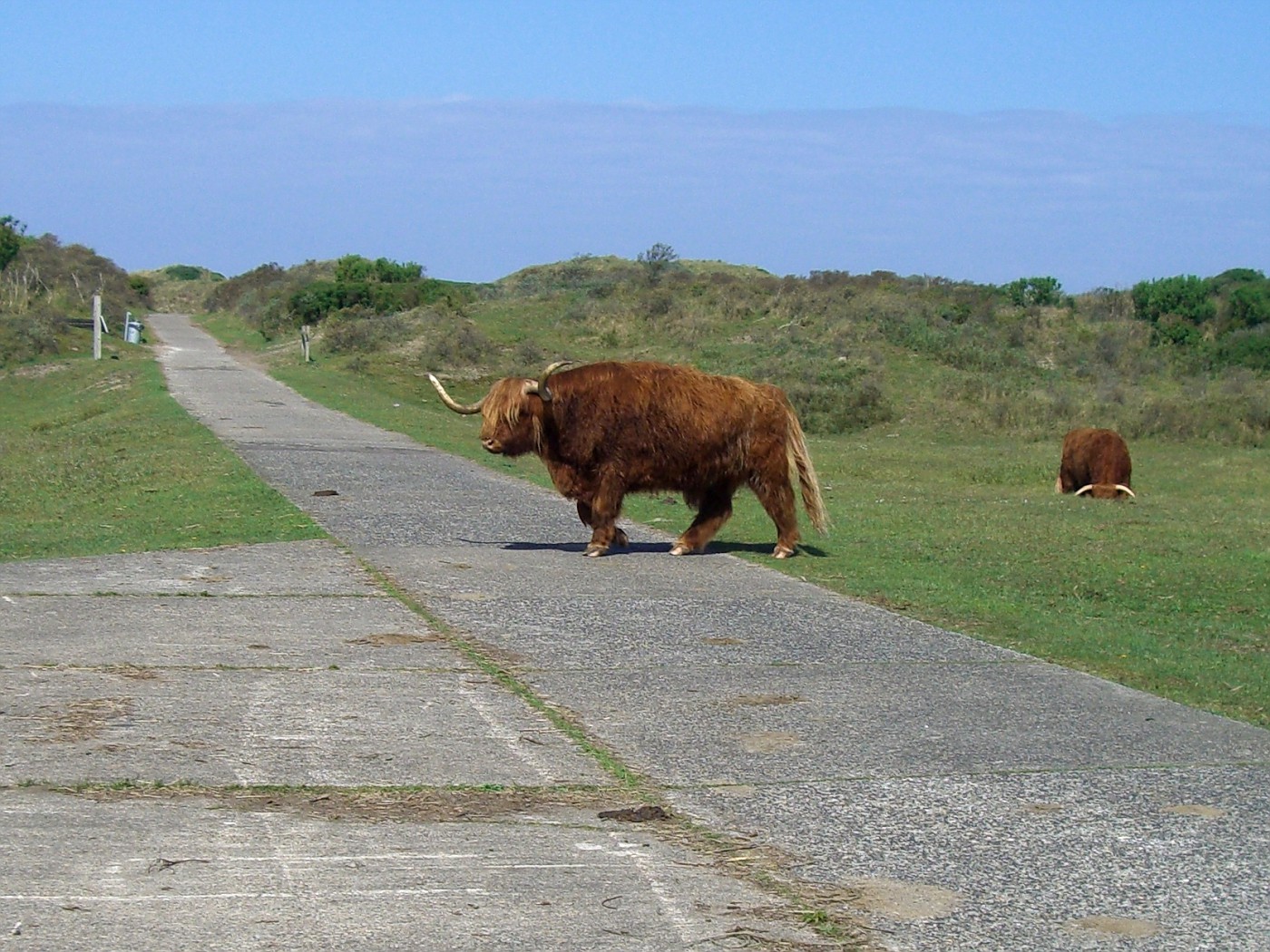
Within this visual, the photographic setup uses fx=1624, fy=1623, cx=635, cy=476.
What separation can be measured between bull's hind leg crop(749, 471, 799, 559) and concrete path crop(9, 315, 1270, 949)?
1777 mm

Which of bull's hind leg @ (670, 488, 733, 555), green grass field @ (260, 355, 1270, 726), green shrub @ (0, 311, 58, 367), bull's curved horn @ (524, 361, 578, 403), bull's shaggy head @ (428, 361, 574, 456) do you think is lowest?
green grass field @ (260, 355, 1270, 726)

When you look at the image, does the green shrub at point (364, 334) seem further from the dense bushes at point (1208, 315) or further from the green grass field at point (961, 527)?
the dense bushes at point (1208, 315)

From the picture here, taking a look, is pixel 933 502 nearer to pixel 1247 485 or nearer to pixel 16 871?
pixel 1247 485

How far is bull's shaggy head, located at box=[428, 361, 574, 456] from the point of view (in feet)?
41.0

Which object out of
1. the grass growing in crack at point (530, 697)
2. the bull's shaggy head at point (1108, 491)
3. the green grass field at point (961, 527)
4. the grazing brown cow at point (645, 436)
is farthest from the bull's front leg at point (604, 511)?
the bull's shaggy head at point (1108, 491)

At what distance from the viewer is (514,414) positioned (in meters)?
12.5

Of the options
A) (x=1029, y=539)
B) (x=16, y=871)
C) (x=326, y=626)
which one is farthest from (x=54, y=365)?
(x=16, y=871)

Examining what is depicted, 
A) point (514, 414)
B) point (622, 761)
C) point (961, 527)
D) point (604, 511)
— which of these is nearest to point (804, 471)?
point (604, 511)

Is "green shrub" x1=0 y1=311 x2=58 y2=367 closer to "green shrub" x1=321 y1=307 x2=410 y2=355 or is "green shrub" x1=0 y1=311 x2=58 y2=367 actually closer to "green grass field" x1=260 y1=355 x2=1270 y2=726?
"green shrub" x1=321 y1=307 x2=410 y2=355

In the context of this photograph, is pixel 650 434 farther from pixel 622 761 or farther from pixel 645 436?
pixel 622 761

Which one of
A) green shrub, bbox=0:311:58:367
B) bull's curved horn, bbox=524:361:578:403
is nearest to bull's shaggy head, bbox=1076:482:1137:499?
bull's curved horn, bbox=524:361:578:403

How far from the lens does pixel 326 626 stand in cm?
928

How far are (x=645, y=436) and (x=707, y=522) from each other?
995 mm

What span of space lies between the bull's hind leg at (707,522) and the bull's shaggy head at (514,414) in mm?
1463
